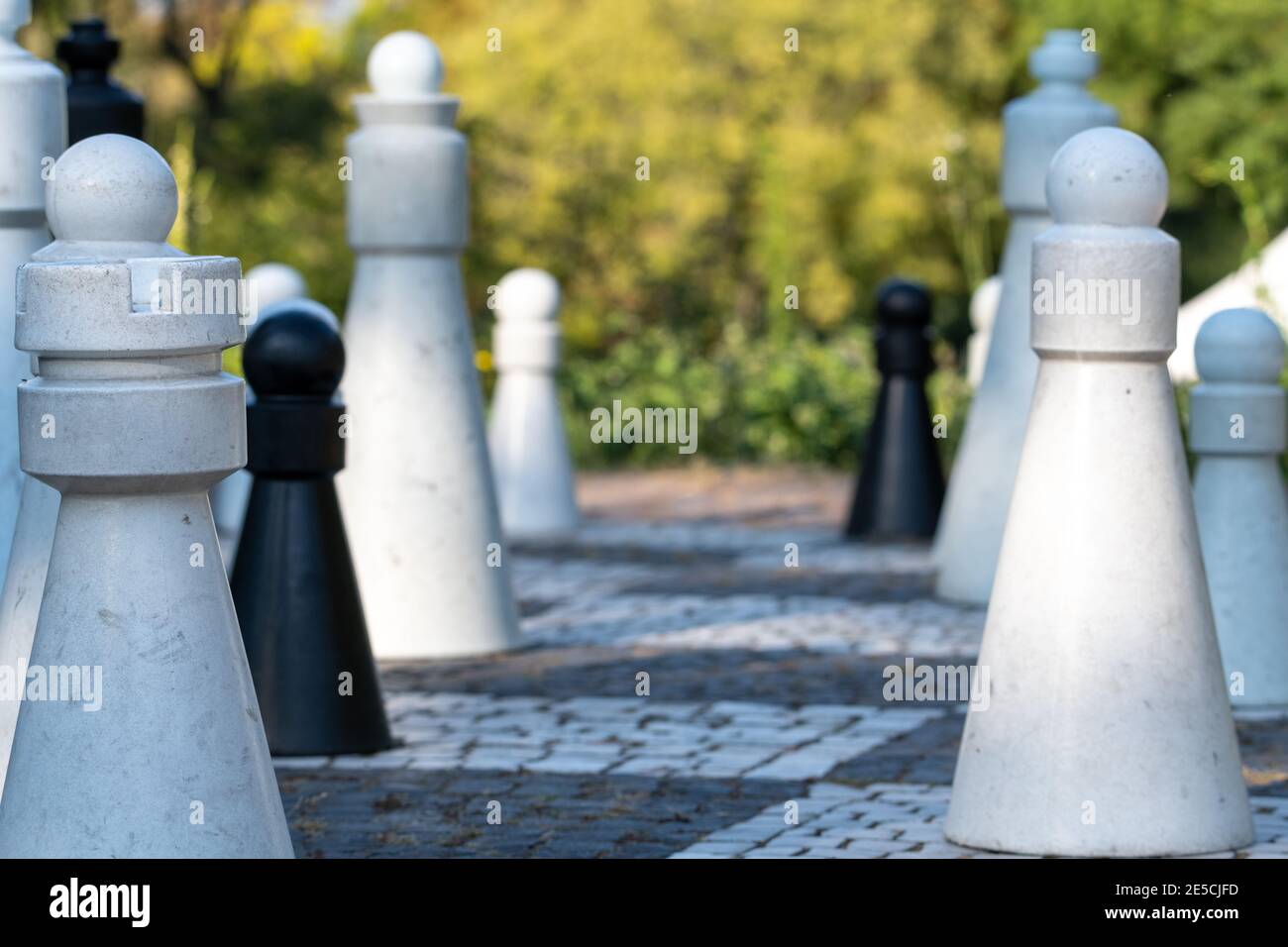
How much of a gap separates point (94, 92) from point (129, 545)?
11.7ft

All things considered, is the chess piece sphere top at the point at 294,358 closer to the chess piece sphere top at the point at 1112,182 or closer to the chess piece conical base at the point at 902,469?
the chess piece sphere top at the point at 1112,182

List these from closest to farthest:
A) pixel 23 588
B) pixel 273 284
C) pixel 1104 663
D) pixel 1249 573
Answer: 1. pixel 23 588
2. pixel 1104 663
3. pixel 1249 573
4. pixel 273 284

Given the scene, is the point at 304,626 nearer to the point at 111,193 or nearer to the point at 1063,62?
the point at 111,193

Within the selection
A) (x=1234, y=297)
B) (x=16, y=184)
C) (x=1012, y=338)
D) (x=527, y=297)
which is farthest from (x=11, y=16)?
(x=1234, y=297)

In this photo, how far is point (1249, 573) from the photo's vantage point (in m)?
7.07

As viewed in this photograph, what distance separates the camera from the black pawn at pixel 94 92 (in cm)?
714

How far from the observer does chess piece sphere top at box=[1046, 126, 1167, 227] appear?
520 centimetres

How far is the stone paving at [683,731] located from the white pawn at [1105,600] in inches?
9.7

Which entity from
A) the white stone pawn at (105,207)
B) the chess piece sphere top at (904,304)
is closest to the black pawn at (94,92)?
the white stone pawn at (105,207)

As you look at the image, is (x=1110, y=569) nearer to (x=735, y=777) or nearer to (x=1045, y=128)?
(x=735, y=777)

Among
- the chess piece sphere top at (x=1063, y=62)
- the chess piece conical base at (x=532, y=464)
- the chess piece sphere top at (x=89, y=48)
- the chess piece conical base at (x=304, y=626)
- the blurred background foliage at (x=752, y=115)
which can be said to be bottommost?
the chess piece conical base at (x=304, y=626)

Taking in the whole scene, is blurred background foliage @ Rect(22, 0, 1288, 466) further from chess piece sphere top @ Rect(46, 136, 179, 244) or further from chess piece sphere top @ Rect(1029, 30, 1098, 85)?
chess piece sphere top @ Rect(46, 136, 179, 244)

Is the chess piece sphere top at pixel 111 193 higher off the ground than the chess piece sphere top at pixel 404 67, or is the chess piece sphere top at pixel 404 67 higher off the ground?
the chess piece sphere top at pixel 404 67

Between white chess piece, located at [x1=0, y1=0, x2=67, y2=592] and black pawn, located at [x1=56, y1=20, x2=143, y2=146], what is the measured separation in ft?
4.06
